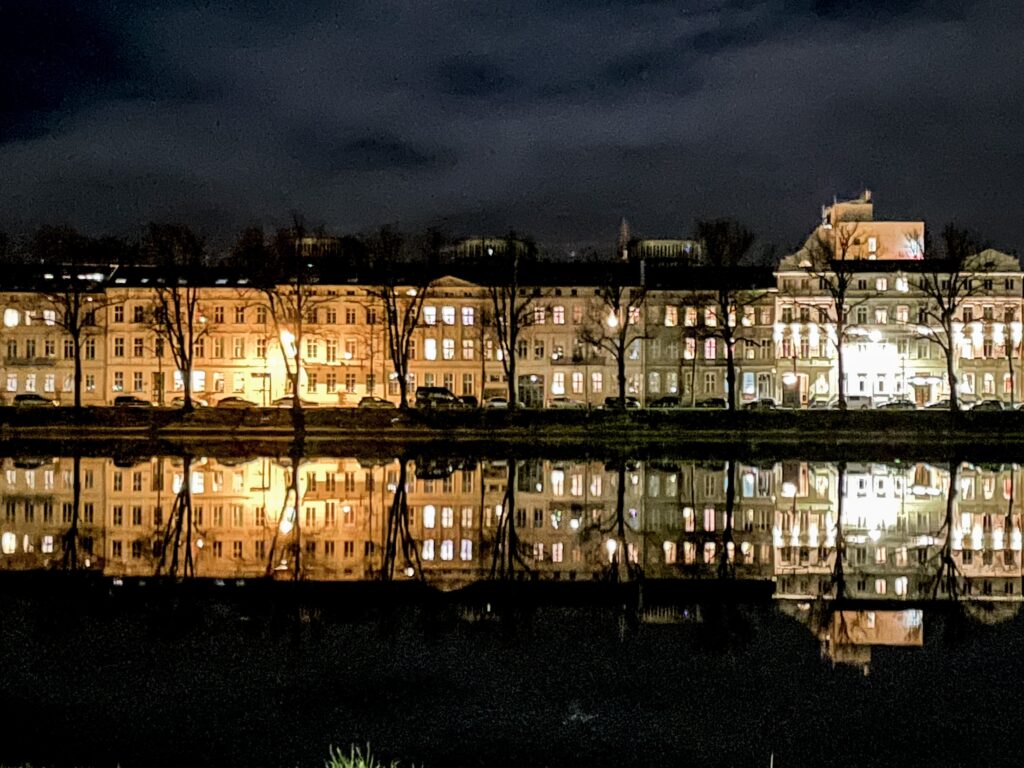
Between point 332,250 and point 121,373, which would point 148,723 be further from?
point 332,250

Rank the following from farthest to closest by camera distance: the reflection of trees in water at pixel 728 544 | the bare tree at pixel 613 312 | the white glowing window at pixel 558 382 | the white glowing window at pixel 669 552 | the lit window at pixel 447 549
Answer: the white glowing window at pixel 558 382 → the bare tree at pixel 613 312 → the lit window at pixel 447 549 → the white glowing window at pixel 669 552 → the reflection of trees in water at pixel 728 544

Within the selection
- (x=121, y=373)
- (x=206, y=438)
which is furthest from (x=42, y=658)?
(x=121, y=373)

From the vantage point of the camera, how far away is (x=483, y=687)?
38.8 ft

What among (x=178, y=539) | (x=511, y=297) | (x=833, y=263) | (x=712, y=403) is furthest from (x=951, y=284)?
(x=178, y=539)

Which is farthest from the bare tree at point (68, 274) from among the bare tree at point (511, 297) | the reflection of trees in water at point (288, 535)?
the reflection of trees in water at point (288, 535)

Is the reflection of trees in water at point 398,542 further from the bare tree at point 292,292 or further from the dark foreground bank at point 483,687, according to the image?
the bare tree at point 292,292

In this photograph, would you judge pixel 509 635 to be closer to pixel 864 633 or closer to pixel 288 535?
pixel 864 633

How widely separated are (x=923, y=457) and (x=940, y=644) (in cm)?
4075

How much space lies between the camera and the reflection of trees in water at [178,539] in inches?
735

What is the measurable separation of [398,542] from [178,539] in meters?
4.62

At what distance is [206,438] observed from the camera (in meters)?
61.8

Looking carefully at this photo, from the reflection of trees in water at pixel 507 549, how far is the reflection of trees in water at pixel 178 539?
17.4 feet

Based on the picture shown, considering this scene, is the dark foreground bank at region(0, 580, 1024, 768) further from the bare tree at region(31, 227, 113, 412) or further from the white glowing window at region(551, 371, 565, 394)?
the white glowing window at region(551, 371, 565, 394)

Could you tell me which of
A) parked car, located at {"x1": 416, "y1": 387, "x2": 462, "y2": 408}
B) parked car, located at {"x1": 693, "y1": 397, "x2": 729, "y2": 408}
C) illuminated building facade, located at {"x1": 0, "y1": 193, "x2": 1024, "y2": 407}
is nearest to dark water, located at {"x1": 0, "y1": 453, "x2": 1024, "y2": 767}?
parked car, located at {"x1": 693, "y1": 397, "x2": 729, "y2": 408}
